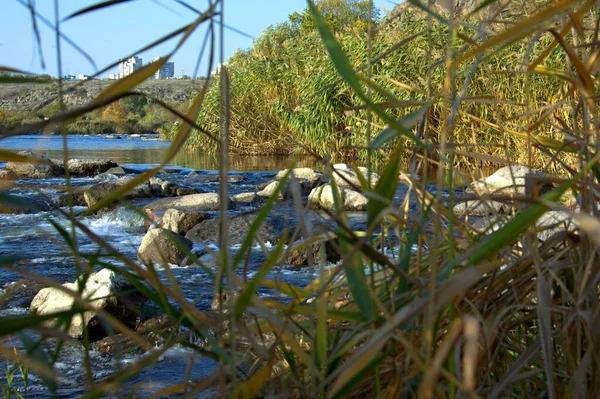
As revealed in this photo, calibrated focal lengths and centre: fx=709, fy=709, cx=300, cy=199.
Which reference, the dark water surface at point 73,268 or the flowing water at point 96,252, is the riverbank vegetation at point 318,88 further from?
the dark water surface at point 73,268

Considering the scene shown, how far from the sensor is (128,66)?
0.83m

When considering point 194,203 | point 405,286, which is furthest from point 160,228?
point 194,203

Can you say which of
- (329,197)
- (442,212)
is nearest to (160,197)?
(329,197)

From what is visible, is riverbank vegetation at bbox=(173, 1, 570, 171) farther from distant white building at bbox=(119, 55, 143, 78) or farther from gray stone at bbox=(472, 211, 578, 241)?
distant white building at bbox=(119, 55, 143, 78)

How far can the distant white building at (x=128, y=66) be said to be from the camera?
79 cm

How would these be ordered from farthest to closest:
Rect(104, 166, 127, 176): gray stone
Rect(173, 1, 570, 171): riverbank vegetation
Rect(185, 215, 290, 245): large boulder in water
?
1. Rect(104, 166, 127, 176): gray stone
2. Rect(173, 1, 570, 171): riverbank vegetation
3. Rect(185, 215, 290, 245): large boulder in water

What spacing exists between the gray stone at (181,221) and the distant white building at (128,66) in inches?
242

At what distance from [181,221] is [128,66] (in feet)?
20.6

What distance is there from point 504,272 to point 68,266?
4987mm

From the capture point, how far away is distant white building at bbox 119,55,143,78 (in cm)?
79

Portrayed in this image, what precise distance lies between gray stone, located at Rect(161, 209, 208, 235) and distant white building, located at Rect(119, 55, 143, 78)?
6.15m

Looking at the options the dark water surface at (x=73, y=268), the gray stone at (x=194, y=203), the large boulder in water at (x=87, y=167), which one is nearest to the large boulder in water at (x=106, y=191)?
the dark water surface at (x=73, y=268)

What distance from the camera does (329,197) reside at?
7.87 metres

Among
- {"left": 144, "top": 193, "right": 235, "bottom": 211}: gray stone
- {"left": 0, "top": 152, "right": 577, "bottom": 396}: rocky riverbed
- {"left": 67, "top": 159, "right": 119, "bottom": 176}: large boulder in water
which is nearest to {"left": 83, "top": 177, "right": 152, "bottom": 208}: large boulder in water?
{"left": 0, "top": 152, "right": 577, "bottom": 396}: rocky riverbed
